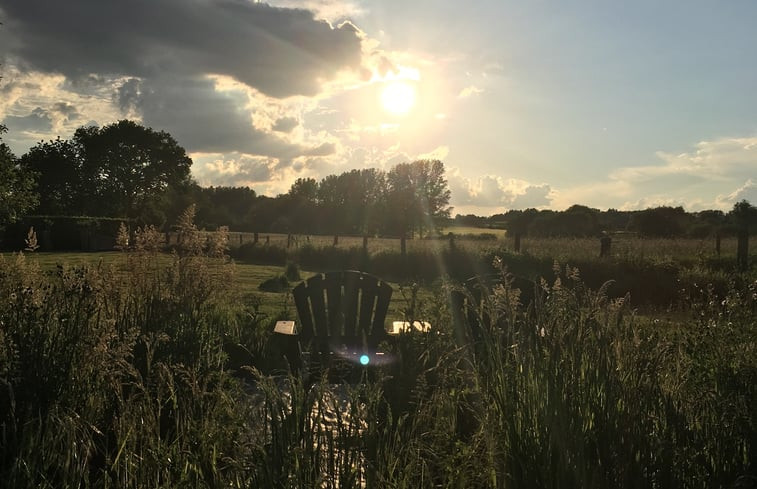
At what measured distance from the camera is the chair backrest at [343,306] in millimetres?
5844

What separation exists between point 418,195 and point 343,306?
152 feet

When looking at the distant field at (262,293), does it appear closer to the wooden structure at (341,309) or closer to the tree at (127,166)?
the wooden structure at (341,309)

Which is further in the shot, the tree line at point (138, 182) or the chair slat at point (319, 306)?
the tree line at point (138, 182)

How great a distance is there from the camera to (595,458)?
7.79 feet

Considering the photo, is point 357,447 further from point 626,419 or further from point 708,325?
point 708,325

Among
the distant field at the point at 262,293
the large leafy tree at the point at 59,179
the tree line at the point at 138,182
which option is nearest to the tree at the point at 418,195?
the tree line at the point at 138,182

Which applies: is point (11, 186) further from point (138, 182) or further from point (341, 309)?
point (138, 182)

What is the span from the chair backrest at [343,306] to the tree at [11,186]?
13.6 metres

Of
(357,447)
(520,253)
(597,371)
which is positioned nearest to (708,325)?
(597,371)

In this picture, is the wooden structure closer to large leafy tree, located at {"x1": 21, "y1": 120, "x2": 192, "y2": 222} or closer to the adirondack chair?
the adirondack chair

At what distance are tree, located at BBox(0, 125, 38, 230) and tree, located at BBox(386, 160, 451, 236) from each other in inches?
1312

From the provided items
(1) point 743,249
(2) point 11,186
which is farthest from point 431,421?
(2) point 11,186

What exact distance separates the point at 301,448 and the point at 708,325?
287 centimetres

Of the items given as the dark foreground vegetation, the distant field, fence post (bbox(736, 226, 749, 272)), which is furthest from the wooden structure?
fence post (bbox(736, 226, 749, 272))
